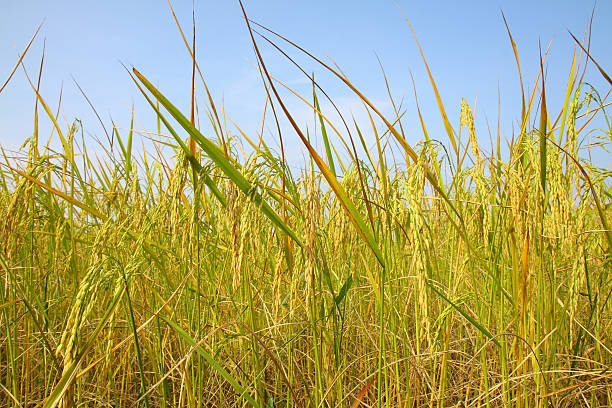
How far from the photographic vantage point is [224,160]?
0.90m

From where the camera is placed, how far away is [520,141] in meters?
1.33

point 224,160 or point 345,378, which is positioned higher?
point 224,160

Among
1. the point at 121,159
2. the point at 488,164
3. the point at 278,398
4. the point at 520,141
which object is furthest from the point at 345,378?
the point at 121,159

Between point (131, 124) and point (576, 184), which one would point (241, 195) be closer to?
point (576, 184)

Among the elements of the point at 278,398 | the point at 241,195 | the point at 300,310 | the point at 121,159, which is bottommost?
the point at 278,398

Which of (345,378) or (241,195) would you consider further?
(345,378)

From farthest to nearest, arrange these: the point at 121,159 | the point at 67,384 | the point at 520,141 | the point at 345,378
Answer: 1. the point at 121,159
2. the point at 345,378
3. the point at 520,141
4. the point at 67,384

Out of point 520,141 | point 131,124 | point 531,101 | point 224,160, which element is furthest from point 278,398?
point 131,124

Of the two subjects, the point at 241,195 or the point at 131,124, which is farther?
A: the point at 131,124

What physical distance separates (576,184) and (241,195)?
148 cm

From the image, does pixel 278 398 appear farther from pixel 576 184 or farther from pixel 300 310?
pixel 576 184

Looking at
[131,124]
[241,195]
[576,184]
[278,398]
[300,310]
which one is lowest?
[278,398]

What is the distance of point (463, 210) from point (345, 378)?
0.81 m

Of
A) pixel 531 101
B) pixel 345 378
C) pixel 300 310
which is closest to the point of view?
pixel 531 101
